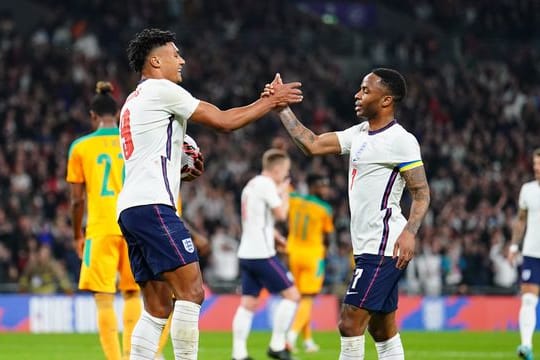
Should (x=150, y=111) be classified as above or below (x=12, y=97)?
below

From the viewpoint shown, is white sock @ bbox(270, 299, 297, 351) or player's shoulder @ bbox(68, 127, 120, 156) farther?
white sock @ bbox(270, 299, 297, 351)

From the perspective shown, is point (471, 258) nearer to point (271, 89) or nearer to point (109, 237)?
point (109, 237)

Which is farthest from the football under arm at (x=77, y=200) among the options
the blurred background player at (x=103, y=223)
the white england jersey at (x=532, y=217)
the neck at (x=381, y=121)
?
the white england jersey at (x=532, y=217)

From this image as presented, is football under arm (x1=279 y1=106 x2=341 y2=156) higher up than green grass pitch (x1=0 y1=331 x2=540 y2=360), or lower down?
higher up

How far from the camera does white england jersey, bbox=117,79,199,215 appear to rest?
7.66 metres

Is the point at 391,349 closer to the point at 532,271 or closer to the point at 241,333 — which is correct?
the point at 241,333

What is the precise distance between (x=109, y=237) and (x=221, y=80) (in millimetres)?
18830

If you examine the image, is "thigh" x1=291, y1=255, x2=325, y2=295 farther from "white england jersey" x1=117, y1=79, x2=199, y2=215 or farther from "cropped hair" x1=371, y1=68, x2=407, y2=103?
"white england jersey" x1=117, y1=79, x2=199, y2=215

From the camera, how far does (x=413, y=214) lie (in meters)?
8.05

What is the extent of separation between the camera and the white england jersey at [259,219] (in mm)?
13234

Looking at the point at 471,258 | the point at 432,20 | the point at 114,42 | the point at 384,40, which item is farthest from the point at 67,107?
the point at 432,20

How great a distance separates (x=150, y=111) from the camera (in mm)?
7695

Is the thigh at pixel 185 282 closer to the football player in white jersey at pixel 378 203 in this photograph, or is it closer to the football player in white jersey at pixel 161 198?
the football player in white jersey at pixel 161 198

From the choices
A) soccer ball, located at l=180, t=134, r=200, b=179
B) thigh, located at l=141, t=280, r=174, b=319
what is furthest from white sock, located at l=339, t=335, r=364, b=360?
soccer ball, located at l=180, t=134, r=200, b=179
